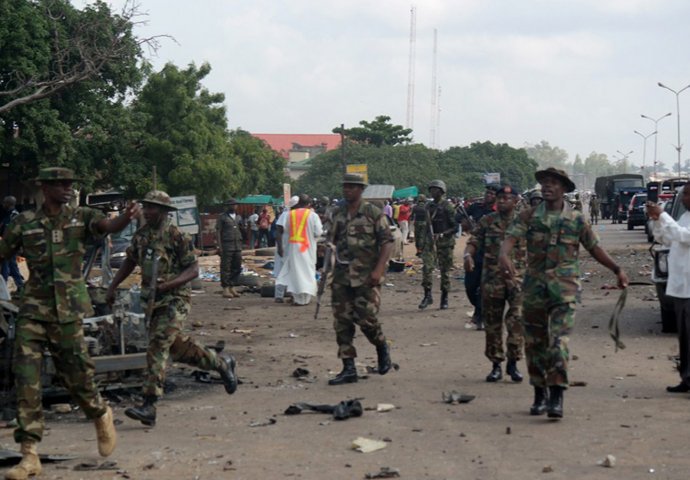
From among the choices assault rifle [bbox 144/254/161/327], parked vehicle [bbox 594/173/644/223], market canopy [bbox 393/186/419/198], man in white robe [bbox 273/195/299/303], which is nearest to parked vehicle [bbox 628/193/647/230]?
market canopy [bbox 393/186/419/198]

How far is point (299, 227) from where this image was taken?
58.7 feet

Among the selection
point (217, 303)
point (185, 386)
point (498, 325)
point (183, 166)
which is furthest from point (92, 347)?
point (183, 166)

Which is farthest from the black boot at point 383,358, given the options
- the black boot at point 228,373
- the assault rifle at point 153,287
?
the assault rifle at point 153,287

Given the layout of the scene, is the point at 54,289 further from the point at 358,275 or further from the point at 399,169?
the point at 399,169

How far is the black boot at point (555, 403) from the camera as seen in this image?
790 centimetres

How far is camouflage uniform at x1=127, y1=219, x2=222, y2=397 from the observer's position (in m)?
8.08

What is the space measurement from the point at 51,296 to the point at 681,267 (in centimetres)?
504

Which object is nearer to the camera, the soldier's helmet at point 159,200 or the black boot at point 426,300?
the soldier's helmet at point 159,200

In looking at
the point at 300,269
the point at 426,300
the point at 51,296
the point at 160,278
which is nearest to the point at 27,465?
the point at 51,296

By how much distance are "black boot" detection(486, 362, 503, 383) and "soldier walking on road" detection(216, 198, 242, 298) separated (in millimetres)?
9497

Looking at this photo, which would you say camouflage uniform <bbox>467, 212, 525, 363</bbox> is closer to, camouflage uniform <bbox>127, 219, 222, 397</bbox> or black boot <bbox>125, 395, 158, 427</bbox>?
camouflage uniform <bbox>127, 219, 222, 397</bbox>

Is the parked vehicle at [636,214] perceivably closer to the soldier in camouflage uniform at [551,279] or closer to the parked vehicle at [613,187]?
the parked vehicle at [613,187]

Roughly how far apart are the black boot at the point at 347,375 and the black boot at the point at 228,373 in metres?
1.15

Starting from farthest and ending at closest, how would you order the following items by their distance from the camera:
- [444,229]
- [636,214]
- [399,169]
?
[399,169]
[636,214]
[444,229]
